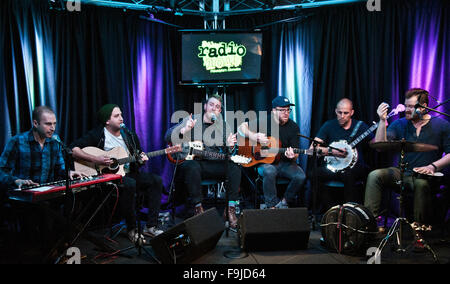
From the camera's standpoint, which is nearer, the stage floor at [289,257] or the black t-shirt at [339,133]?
the stage floor at [289,257]

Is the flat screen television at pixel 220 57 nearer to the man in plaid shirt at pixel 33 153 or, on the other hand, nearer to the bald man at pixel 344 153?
the bald man at pixel 344 153

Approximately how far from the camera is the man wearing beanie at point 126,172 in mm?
4000

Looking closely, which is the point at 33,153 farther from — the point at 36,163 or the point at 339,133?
the point at 339,133

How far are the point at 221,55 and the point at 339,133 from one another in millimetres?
2230

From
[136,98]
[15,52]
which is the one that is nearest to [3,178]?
[15,52]

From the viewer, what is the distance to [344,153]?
181 inches

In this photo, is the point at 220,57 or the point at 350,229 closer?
the point at 350,229

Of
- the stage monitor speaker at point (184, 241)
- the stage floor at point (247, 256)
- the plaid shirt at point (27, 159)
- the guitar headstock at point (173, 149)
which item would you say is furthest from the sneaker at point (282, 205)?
the plaid shirt at point (27, 159)

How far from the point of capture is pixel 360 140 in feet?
15.7

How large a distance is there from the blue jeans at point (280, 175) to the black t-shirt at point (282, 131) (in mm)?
243

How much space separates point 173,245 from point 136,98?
3.07m

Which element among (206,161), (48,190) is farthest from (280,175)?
(48,190)
